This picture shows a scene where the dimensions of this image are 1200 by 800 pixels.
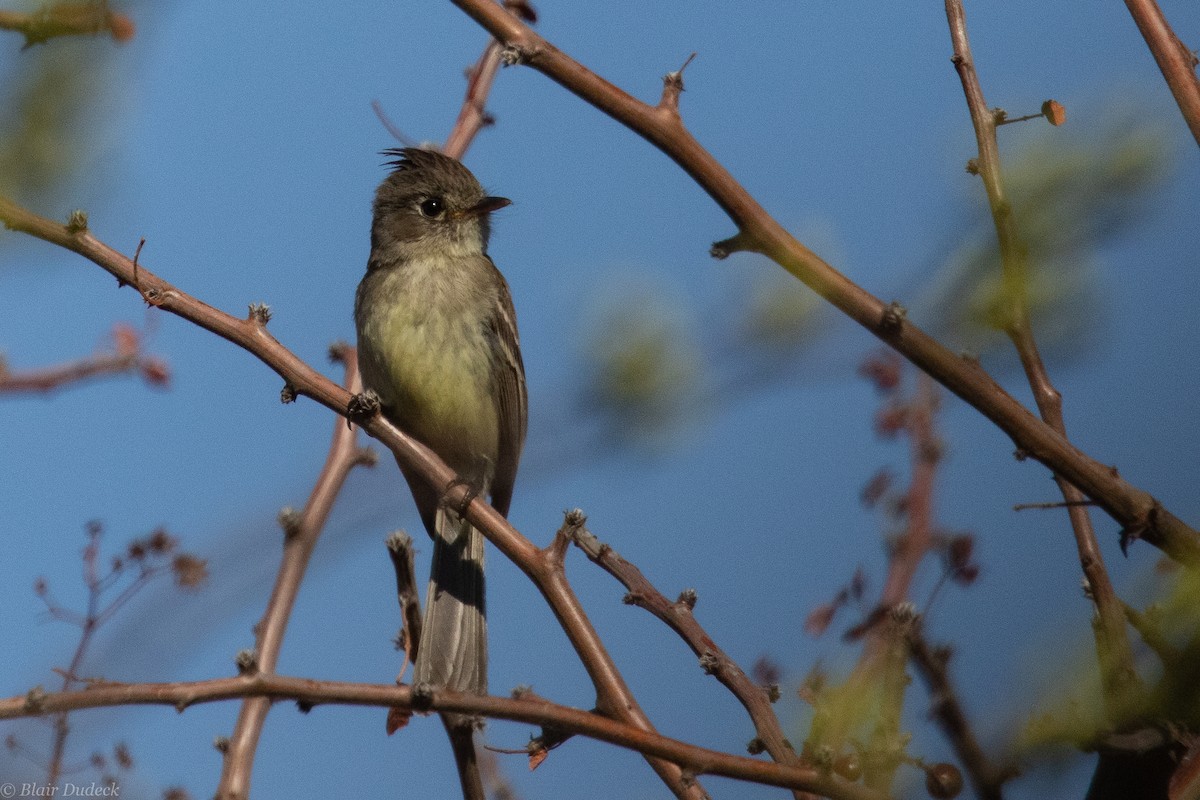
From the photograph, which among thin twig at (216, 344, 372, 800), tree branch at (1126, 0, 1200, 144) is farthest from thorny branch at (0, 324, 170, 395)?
tree branch at (1126, 0, 1200, 144)

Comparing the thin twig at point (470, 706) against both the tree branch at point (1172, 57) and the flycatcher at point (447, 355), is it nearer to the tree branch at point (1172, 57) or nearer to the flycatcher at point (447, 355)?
the tree branch at point (1172, 57)

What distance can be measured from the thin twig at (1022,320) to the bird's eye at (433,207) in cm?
308

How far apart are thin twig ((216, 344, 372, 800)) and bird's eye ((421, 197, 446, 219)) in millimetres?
1528

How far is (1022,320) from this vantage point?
2121 mm

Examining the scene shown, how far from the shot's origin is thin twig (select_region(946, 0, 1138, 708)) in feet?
6.14

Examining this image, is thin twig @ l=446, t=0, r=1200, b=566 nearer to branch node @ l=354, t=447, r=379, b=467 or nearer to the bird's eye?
branch node @ l=354, t=447, r=379, b=467

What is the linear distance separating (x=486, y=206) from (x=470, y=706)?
356 cm

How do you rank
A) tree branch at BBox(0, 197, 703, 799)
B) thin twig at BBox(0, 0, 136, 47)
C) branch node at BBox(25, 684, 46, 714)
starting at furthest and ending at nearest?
thin twig at BBox(0, 0, 136, 47) < tree branch at BBox(0, 197, 703, 799) < branch node at BBox(25, 684, 46, 714)

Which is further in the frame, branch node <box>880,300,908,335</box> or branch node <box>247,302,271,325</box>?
branch node <box>247,302,271,325</box>

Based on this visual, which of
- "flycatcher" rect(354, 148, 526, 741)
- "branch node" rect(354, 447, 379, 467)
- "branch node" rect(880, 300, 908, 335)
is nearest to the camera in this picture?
"branch node" rect(880, 300, 908, 335)

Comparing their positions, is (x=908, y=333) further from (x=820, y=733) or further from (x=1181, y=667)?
(x=1181, y=667)

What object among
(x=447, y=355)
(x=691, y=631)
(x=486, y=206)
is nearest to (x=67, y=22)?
(x=691, y=631)

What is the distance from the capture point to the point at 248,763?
279 centimetres

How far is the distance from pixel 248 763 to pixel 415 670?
16.1 inches
